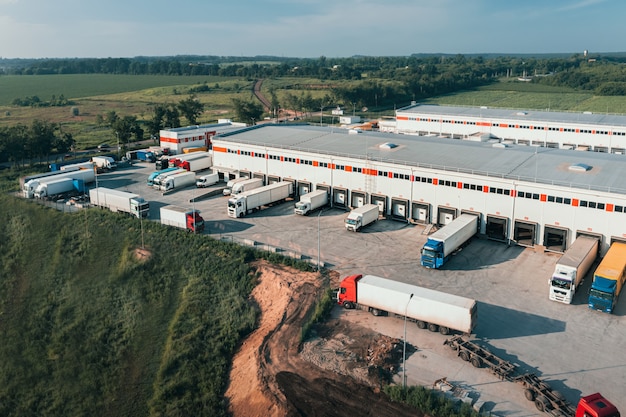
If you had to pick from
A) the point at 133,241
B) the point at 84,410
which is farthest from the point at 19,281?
the point at 84,410

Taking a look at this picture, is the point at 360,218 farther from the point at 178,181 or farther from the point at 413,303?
the point at 178,181

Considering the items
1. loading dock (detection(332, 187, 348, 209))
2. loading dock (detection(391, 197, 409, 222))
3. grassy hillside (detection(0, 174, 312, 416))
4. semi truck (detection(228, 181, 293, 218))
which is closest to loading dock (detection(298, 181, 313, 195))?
semi truck (detection(228, 181, 293, 218))

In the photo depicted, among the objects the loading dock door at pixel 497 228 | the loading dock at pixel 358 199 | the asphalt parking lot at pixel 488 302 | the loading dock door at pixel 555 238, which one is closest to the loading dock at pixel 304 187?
the asphalt parking lot at pixel 488 302

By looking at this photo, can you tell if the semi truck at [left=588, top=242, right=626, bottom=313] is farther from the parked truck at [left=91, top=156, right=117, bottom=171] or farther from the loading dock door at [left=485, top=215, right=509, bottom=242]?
the parked truck at [left=91, top=156, right=117, bottom=171]

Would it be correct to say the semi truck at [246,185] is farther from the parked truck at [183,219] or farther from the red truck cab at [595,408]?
the red truck cab at [595,408]

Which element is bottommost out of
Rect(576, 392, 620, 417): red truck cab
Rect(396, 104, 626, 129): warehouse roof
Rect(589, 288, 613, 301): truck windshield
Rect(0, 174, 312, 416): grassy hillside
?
Rect(0, 174, 312, 416): grassy hillside

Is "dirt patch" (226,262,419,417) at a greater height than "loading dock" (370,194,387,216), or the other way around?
"loading dock" (370,194,387,216)
